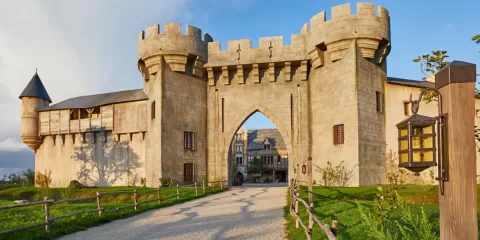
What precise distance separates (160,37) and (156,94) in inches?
154

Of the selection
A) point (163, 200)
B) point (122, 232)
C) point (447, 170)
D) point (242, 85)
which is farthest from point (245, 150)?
point (447, 170)

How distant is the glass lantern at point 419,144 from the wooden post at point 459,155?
305 mm

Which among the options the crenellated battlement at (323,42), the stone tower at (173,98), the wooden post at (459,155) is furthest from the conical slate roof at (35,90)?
the wooden post at (459,155)

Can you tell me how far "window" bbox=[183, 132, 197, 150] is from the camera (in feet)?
86.9

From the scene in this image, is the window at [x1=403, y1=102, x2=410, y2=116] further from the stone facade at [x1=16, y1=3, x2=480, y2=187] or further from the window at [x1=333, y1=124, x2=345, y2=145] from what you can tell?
the window at [x1=333, y1=124, x2=345, y2=145]

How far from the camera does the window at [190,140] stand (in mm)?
26484

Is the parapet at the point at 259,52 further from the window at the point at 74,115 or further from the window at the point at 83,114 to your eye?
the window at the point at 74,115

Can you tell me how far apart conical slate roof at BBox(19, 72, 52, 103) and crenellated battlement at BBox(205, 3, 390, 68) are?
16.0 m

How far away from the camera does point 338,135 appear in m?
23.2

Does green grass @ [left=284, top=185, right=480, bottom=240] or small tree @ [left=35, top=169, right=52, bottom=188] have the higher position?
green grass @ [left=284, top=185, right=480, bottom=240]

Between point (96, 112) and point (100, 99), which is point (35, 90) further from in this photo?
point (100, 99)

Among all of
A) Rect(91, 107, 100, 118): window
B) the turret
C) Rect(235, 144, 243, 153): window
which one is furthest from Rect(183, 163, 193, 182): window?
Rect(235, 144, 243, 153): window

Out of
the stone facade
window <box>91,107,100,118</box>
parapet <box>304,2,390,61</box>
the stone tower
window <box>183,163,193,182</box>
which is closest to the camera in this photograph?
parapet <box>304,2,390,61</box>

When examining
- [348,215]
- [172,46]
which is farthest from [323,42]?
[348,215]
